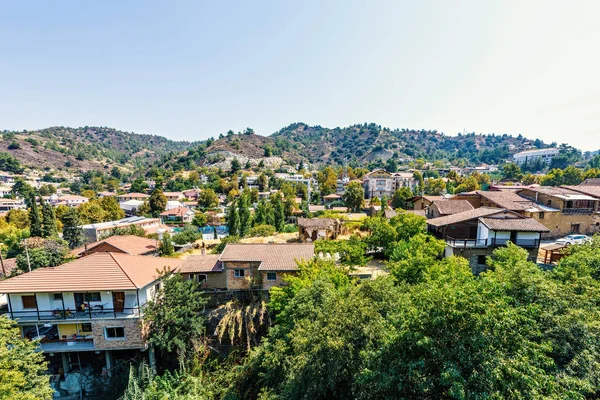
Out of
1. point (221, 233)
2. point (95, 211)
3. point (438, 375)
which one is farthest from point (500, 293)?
point (95, 211)

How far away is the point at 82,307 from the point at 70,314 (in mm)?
794

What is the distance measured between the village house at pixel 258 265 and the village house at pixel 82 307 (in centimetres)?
595

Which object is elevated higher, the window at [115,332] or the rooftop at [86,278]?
the rooftop at [86,278]

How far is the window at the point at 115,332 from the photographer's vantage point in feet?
55.6

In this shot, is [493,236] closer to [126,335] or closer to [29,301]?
[126,335]

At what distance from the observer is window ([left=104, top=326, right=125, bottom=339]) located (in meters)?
16.9

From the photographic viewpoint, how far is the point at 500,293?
28.2ft

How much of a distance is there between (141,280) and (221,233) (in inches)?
1401

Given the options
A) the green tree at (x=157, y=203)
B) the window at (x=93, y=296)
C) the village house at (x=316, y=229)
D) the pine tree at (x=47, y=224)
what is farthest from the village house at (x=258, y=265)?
the green tree at (x=157, y=203)

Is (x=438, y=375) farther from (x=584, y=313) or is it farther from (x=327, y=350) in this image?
(x=584, y=313)

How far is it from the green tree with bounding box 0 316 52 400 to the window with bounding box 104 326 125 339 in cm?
304

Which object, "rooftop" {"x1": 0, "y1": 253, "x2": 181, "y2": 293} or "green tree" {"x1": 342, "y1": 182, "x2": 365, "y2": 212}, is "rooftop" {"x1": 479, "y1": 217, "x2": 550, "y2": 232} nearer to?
"rooftop" {"x1": 0, "y1": 253, "x2": 181, "y2": 293}

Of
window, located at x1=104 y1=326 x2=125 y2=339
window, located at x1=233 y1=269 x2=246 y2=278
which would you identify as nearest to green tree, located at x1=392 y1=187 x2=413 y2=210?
window, located at x1=233 y1=269 x2=246 y2=278

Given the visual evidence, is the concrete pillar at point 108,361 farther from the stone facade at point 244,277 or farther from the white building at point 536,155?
the white building at point 536,155
